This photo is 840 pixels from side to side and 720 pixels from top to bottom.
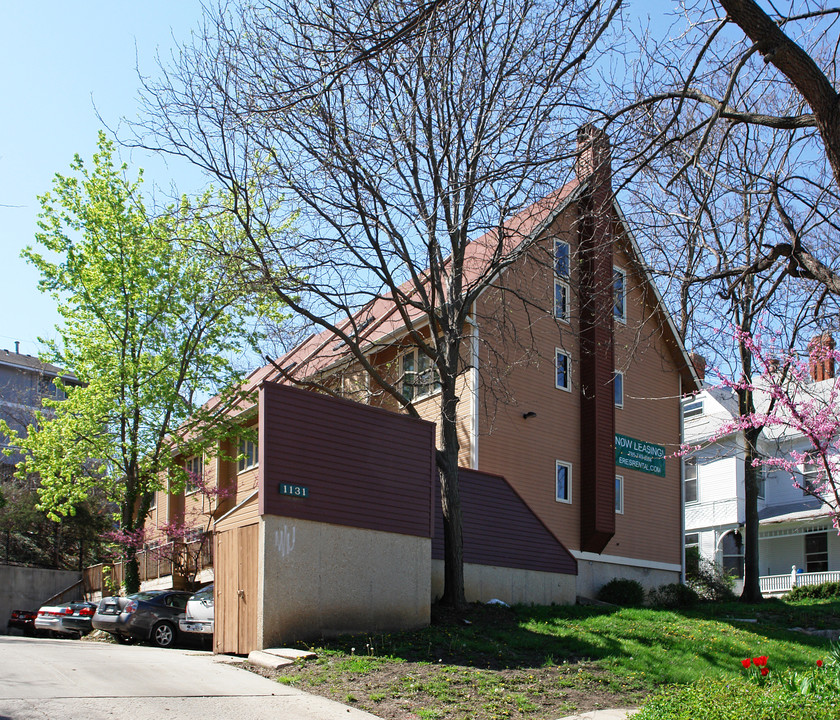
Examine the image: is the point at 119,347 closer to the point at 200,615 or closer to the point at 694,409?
the point at 200,615

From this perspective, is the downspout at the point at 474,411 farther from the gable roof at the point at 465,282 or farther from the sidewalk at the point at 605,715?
the sidewalk at the point at 605,715

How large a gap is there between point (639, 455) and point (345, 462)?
14.4 metres

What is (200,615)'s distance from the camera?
1645cm

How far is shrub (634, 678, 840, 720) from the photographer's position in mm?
6708

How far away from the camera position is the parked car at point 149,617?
1742 centimetres

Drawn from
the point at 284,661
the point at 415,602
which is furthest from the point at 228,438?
the point at 284,661

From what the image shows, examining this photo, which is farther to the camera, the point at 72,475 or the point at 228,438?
the point at 228,438

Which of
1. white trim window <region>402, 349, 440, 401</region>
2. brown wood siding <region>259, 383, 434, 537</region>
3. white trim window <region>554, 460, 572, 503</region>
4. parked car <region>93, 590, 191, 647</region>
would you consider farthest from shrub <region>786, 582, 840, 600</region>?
parked car <region>93, 590, 191, 647</region>

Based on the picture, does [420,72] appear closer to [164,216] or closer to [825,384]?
[164,216]

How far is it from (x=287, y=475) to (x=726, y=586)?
17.5m

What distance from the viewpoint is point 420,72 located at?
1115 cm

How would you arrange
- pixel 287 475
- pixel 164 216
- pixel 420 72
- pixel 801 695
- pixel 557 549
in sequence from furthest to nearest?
pixel 557 549
pixel 164 216
pixel 287 475
pixel 420 72
pixel 801 695

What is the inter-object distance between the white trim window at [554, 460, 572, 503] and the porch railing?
1009 cm

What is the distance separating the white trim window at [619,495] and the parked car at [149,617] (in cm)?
1293
